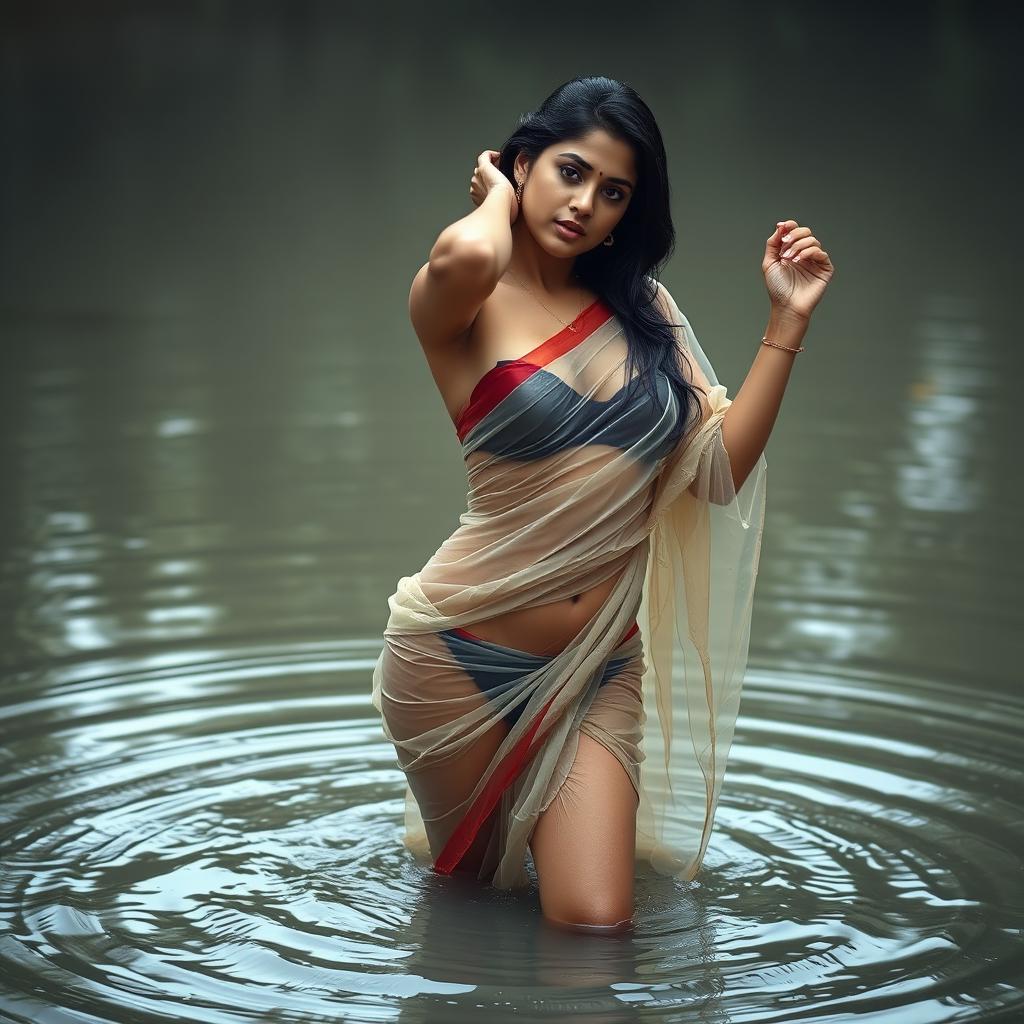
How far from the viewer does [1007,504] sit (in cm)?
776

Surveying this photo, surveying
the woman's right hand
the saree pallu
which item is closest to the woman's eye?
the woman's right hand

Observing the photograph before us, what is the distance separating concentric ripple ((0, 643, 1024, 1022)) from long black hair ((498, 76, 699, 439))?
1.14m

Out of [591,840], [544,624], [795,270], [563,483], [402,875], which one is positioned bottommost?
[402,875]

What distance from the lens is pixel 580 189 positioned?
12.4 feet

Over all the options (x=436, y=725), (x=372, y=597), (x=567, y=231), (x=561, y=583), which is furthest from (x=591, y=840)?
(x=372, y=597)

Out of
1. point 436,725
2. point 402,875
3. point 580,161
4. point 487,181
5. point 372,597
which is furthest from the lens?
point 372,597

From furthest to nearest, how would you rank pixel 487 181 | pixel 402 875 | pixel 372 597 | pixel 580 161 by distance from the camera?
pixel 372 597 → pixel 402 875 → pixel 487 181 → pixel 580 161

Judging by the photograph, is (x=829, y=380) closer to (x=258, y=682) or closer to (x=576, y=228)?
(x=258, y=682)

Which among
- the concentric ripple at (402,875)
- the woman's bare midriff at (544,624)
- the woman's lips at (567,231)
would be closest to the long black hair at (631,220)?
the woman's lips at (567,231)

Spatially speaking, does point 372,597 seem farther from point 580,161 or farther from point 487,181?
point 580,161

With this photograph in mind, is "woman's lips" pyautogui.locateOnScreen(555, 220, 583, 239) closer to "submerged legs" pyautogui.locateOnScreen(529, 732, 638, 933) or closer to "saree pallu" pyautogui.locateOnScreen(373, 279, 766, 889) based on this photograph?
"saree pallu" pyautogui.locateOnScreen(373, 279, 766, 889)

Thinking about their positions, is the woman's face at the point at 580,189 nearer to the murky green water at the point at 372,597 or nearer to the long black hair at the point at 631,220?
the long black hair at the point at 631,220

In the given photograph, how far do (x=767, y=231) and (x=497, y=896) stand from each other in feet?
35.0

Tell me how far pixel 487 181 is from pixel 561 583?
88 centimetres
